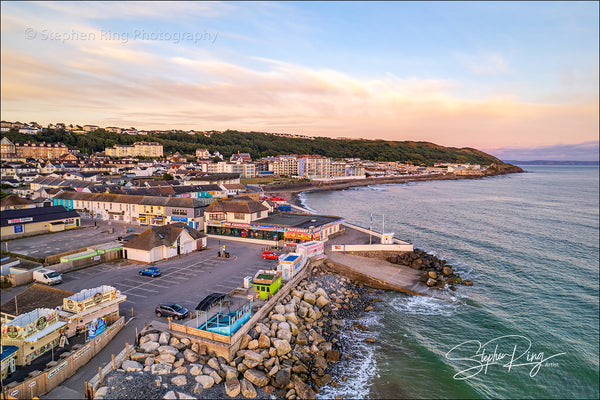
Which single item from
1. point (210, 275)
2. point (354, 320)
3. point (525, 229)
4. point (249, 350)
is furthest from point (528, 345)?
point (525, 229)

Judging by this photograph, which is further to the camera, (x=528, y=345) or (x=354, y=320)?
(x=354, y=320)

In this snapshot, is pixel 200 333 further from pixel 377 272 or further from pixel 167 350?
pixel 377 272

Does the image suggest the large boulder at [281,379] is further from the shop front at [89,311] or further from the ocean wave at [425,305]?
the ocean wave at [425,305]

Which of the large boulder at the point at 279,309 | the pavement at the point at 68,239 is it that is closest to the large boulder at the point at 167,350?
the large boulder at the point at 279,309

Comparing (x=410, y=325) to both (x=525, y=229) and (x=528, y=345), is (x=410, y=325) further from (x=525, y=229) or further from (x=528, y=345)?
(x=525, y=229)

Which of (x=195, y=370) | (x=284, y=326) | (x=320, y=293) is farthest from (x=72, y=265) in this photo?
(x=320, y=293)

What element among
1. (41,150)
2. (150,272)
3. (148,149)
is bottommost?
(150,272)
